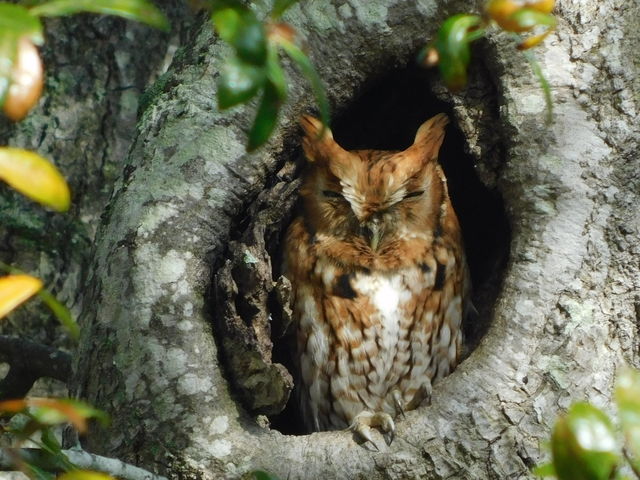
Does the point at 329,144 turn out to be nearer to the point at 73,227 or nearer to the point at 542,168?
the point at 542,168

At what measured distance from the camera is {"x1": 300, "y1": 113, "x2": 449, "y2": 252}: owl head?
2713 mm

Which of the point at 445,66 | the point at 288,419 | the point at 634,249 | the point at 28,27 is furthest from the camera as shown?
the point at 288,419

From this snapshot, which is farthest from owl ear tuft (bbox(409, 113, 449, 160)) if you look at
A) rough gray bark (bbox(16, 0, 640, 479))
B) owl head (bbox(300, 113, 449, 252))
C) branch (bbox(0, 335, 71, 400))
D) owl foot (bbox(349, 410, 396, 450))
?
branch (bbox(0, 335, 71, 400))

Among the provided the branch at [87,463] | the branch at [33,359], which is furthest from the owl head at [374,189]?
the branch at [87,463]

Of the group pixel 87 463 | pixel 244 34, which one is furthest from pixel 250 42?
pixel 87 463

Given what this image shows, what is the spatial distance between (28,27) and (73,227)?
235 cm

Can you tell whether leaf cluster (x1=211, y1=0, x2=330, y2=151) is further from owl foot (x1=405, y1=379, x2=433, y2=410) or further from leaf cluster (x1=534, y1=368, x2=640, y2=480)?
owl foot (x1=405, y1=379, x2=433, y2=410)

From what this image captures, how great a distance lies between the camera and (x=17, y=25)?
856 millimetres

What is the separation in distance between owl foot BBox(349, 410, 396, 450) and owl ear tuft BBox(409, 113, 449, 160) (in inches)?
33.5

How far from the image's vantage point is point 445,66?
3.89 feet

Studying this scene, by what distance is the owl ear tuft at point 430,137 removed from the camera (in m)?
2.81

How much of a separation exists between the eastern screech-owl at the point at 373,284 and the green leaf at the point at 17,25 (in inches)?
71.5

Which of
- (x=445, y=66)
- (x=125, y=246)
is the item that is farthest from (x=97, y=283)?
(x=445, y=66)

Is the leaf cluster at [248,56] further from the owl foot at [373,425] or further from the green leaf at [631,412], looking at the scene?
the owl foot at [373,425]
